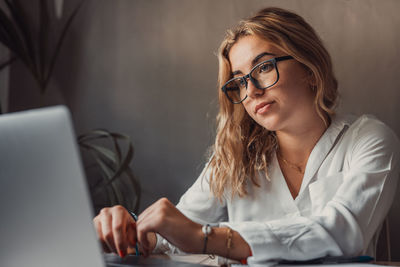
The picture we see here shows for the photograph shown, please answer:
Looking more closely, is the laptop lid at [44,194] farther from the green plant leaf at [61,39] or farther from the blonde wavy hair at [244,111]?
the green plant leaf at [61,39]

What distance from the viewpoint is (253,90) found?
1.45 metres

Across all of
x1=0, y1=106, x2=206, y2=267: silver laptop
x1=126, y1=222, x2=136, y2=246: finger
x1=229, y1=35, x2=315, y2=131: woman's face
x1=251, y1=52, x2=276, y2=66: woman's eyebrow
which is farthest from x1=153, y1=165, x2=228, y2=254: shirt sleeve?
x1=0, y1=106, x2=206, y2=267: silver laptop

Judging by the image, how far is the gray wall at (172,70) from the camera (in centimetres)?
184

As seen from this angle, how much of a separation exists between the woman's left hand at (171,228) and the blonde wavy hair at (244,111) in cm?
55

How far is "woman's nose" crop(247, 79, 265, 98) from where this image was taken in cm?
145

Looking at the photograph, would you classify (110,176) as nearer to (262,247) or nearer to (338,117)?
(338,117)

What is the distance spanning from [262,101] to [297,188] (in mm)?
332

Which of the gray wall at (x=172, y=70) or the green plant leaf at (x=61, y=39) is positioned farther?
the green plant leaf at (x=61, y=39)

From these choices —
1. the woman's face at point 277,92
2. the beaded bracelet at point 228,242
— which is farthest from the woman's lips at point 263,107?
the beaded bracelet at point 228,242

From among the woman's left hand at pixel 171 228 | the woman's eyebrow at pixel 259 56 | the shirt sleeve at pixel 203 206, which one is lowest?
the shirt sleeve at pixel 203 206

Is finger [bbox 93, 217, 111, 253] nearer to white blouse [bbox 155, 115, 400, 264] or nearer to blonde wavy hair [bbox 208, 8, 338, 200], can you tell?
white blouse [bbox 155, 115, 400, 264]

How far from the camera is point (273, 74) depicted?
144cm

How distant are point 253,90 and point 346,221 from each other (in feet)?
1.82

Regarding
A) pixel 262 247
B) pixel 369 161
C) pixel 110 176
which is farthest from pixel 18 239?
pixel 110 176
